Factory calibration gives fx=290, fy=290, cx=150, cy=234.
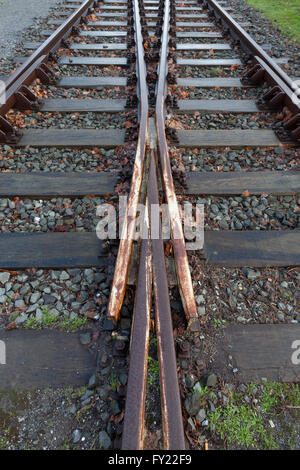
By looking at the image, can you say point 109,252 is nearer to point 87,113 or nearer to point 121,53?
point 87,113

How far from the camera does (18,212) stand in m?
2.58

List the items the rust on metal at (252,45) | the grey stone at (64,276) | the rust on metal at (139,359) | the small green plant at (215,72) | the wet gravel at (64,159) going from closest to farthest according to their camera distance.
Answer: the rust on metal at (139,359), the grey stone at (64,276), the wet gravel at (64,159), the rust on metal at (252,45), the small green plant at (215,72)

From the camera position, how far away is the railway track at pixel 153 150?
169cm

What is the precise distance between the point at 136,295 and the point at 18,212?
1.50 metres

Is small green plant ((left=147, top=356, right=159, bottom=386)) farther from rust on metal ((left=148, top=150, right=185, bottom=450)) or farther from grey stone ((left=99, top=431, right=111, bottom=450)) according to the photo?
grey stone ((left=99, top=431, right=111, bottom=450))

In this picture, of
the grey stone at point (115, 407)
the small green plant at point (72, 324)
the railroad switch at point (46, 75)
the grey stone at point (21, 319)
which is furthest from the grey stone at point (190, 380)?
the railroad switch at point (46, 75)

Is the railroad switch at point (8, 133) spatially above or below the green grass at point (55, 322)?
above

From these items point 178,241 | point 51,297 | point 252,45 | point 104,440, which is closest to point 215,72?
point 252,45

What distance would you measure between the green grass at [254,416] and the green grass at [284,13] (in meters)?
7.22

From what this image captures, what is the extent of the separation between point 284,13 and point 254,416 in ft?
33.3

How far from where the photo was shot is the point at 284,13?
26.4 feet

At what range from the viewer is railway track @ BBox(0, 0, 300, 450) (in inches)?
66.4

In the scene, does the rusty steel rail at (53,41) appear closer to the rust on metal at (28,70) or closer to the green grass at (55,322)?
the rust on metal at (28,70)

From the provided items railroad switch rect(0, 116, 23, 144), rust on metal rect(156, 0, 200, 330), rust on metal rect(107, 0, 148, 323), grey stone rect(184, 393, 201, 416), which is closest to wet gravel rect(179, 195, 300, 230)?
rust on metal rect(156, 0, 200, 330)
